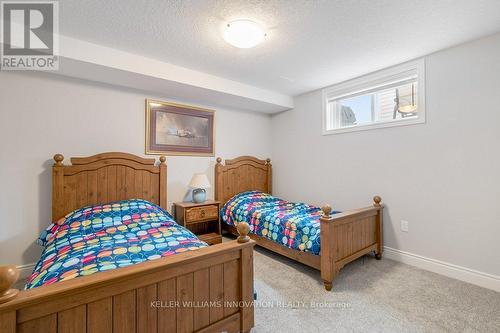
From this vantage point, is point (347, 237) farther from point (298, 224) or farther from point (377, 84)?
point (377, 84)

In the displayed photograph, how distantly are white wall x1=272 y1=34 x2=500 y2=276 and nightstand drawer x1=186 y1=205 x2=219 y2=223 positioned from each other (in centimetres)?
173

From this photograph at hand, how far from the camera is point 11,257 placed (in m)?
2.33

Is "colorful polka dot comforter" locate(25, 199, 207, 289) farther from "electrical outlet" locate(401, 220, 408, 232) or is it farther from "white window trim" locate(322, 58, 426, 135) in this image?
"white window trim" locate(322, 58, 426, 135)

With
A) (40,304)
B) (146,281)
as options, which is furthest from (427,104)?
(40,304)

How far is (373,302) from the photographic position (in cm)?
191

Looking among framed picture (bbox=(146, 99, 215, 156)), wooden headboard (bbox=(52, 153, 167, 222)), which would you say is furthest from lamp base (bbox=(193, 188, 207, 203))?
framed picture (bbox=(146, 99, 215, 156))

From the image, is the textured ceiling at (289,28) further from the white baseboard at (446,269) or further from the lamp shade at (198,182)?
the white baseboard at (446,269)

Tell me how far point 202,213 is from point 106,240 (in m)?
1.38

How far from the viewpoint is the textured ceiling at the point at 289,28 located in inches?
68.1

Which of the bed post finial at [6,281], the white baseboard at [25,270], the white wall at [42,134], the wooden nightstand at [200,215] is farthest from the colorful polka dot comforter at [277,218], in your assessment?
the white baseboard at [25,270]

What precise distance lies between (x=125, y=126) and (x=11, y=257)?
1739mm

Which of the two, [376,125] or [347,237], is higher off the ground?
[376,125]

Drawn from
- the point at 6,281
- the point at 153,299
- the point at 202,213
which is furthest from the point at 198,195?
the point at 6,281

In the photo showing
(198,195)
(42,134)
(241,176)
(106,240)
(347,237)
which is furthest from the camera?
(241,176)
